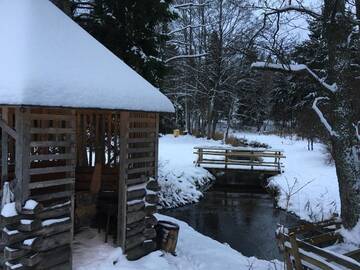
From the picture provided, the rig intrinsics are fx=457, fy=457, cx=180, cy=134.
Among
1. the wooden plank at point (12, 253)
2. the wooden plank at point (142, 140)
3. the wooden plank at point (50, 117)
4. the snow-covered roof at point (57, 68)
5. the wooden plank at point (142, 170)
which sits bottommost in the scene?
the wooden plank at point (12, 253)

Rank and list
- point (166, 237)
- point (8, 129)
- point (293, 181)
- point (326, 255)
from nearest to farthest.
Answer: point (8, 129), point (326, 255), point (166, 237), point (293, 181)

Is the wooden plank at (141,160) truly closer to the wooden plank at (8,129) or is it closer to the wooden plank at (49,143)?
the wooden plank at (49,143)

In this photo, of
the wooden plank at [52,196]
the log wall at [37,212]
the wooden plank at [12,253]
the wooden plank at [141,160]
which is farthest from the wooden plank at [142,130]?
the wooden plank at [12,253]

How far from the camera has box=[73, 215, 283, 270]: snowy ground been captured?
7.31m

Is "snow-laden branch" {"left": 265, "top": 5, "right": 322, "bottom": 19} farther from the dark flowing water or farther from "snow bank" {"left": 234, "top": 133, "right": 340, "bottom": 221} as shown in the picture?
the dark flowing water

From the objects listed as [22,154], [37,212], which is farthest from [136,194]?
[22,154]

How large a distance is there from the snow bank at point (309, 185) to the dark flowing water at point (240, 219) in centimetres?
62

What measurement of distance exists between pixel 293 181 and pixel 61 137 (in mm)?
13492

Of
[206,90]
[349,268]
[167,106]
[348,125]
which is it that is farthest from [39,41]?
[206,90]

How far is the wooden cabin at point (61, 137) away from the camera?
19.7 feet

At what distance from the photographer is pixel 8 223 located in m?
5.94

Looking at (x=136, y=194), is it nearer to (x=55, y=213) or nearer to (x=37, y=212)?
(x=55, y=213)

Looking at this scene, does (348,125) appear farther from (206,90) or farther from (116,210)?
(206,90)

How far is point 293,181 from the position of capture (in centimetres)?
1925
